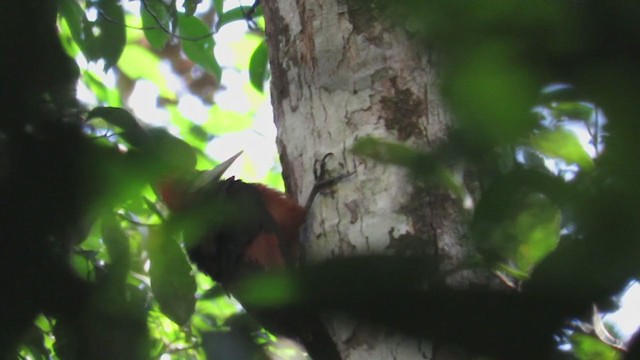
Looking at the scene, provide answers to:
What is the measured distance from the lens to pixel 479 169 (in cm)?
82

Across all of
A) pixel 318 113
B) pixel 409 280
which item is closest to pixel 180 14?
pixel 318 113

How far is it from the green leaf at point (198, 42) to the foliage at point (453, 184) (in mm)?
2420

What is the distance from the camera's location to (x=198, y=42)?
11.1 ft

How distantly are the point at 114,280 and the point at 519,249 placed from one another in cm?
37

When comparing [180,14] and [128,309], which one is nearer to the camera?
[128,309]

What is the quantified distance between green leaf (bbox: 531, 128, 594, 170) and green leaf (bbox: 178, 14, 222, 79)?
8.42 ft

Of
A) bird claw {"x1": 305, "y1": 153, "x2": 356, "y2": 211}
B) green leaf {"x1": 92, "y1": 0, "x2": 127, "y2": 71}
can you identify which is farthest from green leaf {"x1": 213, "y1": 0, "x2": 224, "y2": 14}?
bird claw {"x1": 305, "y1": 153, "x2": 356, "y2": 211}

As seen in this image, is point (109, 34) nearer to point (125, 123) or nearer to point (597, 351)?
point (125, 123)

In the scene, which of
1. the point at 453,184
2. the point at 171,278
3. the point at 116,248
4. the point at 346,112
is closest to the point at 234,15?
the point at 346,112

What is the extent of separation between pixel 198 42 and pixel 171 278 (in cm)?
178

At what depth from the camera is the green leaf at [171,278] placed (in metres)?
1.07

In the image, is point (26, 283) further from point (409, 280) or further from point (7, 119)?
point (409, 280)

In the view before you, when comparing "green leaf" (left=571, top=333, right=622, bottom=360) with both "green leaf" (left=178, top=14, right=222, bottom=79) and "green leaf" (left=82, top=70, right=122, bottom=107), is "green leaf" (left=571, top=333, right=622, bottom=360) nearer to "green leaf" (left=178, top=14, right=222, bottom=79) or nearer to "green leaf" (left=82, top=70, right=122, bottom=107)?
"green leaf" (left=178, top=14, right=222, bottom=79)

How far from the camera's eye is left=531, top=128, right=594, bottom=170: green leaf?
0.80 meters
